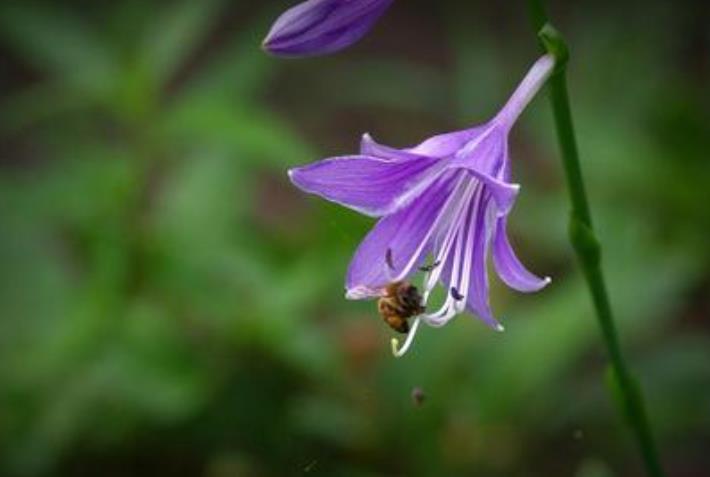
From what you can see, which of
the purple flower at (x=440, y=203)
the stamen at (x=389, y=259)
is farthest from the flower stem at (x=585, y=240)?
the stamen at (x=389, y=259)

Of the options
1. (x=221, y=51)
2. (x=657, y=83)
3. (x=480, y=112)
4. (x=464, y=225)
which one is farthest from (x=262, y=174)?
(x=464, y=225)

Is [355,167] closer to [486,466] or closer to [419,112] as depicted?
[486,466]

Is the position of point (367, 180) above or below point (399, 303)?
above

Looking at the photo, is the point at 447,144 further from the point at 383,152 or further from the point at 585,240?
the point at 585,240

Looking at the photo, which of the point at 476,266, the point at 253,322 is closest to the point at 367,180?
the point at 476,266

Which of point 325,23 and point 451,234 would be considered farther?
point 451,234

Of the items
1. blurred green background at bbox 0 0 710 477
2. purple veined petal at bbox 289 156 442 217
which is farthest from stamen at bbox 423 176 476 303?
blurred green background at bbox 0 0 710 477
